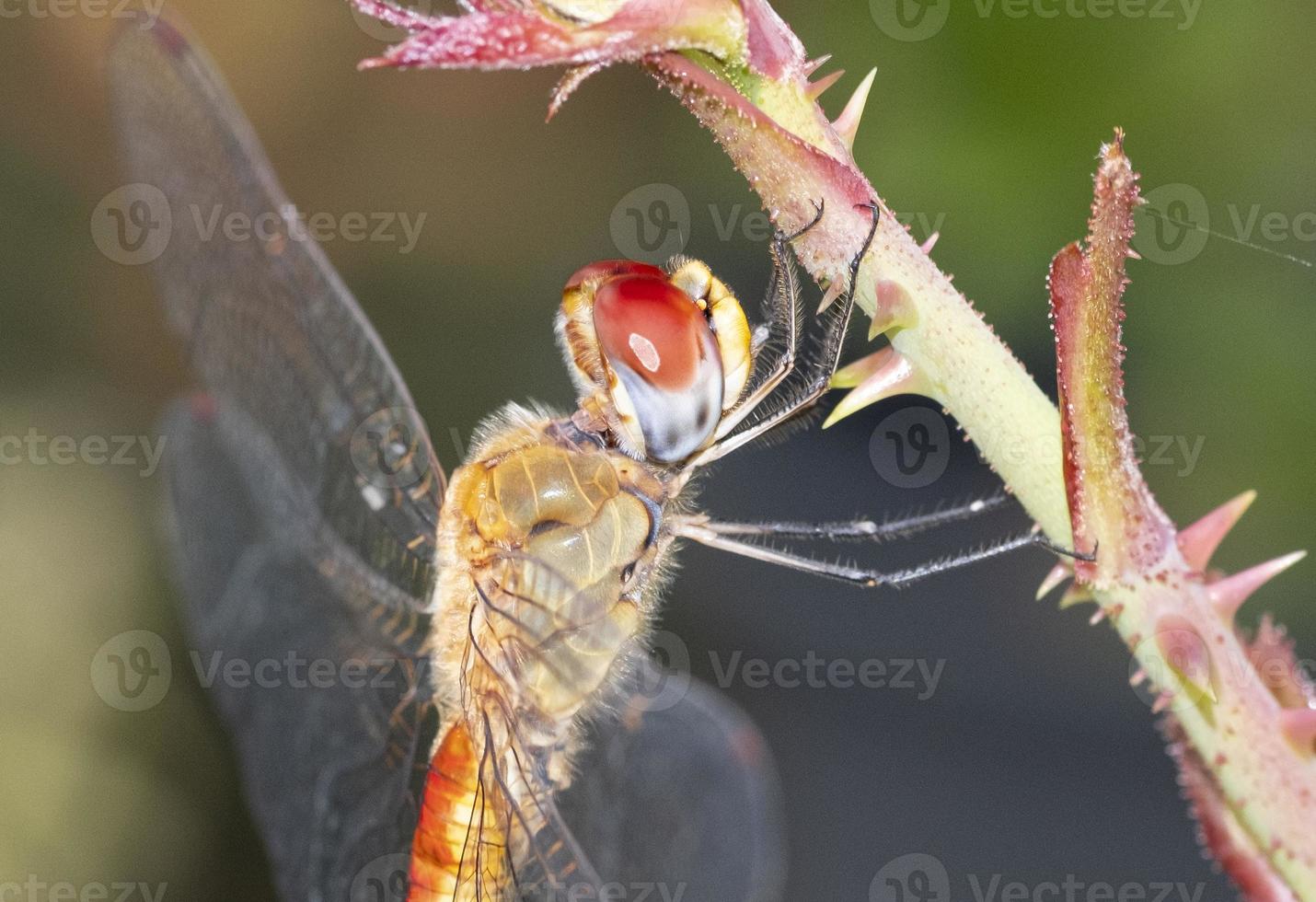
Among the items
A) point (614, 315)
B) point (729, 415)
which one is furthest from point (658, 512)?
point (614, 315)

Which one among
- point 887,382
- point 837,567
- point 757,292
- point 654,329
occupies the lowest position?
point 887,382

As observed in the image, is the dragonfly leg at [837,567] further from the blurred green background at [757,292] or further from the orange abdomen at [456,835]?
the blurred green background at [757,292]

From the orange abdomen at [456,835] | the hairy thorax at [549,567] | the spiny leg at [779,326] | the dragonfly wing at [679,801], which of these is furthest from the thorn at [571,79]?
the dragonfly wing at [679,801]

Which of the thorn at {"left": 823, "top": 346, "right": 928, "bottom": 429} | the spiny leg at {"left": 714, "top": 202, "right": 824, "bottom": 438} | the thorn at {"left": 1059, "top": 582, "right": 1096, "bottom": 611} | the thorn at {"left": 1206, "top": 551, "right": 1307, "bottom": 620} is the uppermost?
the spiny leg at {"left": 714, "top": 202, "right": 824, "bottom": 438}

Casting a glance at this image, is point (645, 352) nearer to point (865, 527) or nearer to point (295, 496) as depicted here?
point (865, 527)

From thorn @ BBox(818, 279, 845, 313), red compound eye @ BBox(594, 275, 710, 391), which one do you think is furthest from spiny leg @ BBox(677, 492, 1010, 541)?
thorn @ BBox(818, 279, 845, 313)

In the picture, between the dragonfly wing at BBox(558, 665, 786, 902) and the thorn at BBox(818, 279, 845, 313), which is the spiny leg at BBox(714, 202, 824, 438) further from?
the dragonfly wing at BBox(558, 665, 786, 902)

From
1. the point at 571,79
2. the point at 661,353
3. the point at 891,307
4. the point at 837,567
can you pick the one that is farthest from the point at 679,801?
the point at 571,79

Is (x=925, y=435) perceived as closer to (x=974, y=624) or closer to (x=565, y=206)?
(x=974, y=624)
